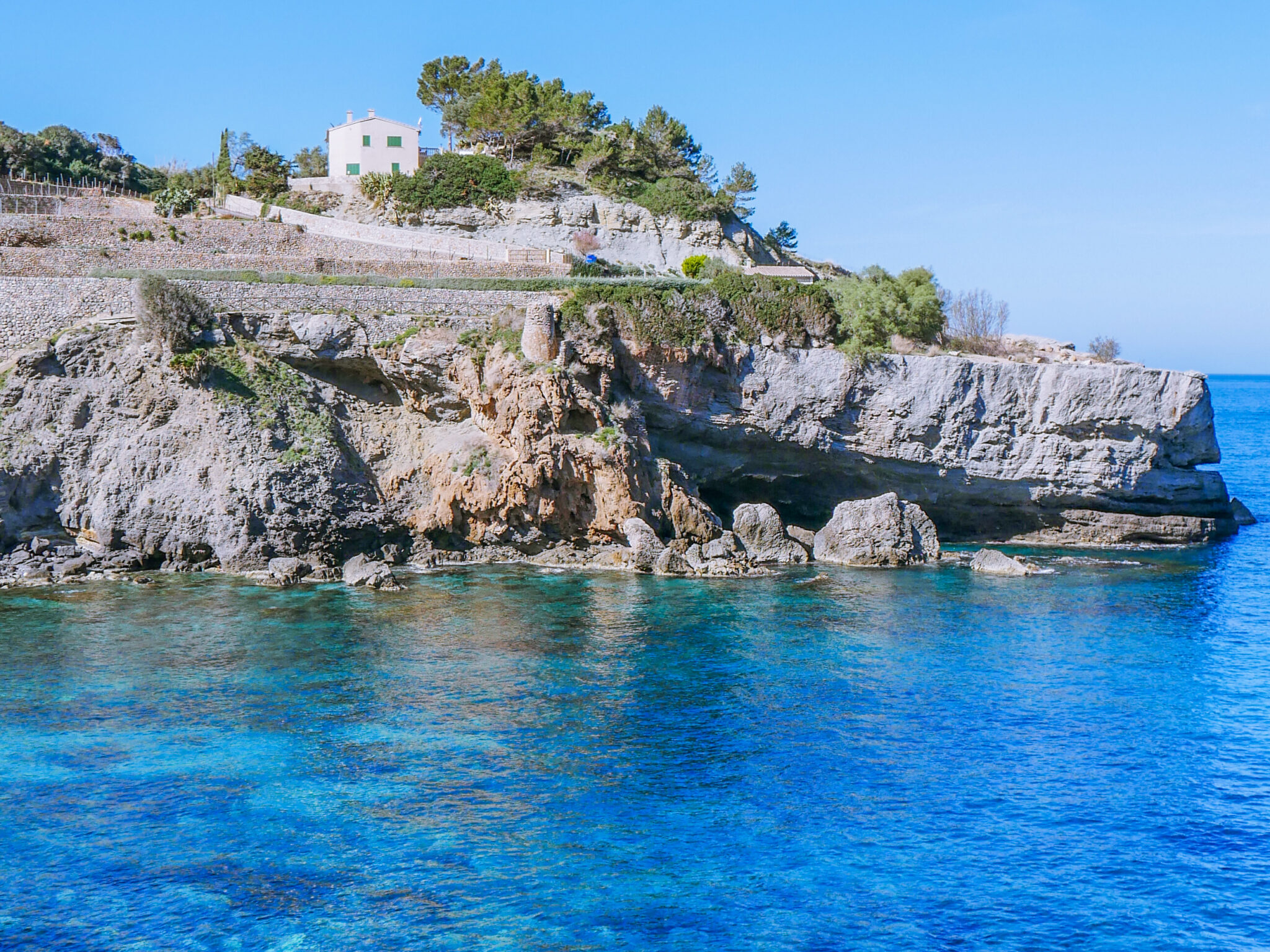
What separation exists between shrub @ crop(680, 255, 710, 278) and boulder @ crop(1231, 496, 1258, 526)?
30.4m

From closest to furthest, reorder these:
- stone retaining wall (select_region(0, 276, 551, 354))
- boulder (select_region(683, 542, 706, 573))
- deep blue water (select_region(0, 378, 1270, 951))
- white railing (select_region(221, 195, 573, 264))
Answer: deep blue water (select_region(0, 378, 1270, 951)), boulder (select_region(683, 542, 706, 573)), stone retaining wall (select_region(0, 276, 551, 354)), white railing (select_region(221, 195, 573, 264))

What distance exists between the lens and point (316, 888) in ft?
61.4

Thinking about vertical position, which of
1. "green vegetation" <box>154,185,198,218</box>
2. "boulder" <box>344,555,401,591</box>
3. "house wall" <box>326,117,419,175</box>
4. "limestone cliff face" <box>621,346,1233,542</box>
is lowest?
"boulder" <box>344,555,401,591</box>

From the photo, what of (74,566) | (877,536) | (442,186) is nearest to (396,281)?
(442,186)

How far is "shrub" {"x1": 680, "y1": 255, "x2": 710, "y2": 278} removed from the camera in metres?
56.6

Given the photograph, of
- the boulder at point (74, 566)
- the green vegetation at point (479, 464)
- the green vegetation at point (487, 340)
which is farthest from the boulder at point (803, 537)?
the boulder at point (74, 566)

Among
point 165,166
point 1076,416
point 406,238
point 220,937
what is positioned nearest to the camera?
point 220,937

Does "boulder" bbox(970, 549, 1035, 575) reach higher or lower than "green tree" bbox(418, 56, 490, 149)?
lower

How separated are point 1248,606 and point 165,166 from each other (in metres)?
72.7

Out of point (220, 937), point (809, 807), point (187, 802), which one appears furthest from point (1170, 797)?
point (187, 802)

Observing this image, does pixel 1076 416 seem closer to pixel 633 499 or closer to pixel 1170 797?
pixel 633 499

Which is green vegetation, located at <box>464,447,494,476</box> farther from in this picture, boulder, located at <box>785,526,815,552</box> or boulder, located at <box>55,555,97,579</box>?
boulder, located at <box>55,555,97,579</box>

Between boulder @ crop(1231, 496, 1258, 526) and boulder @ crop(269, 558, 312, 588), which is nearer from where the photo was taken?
boulder @ crop(269, 558, 312, 588)

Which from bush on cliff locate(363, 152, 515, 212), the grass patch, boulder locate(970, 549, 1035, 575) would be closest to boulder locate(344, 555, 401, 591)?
the grass patch
